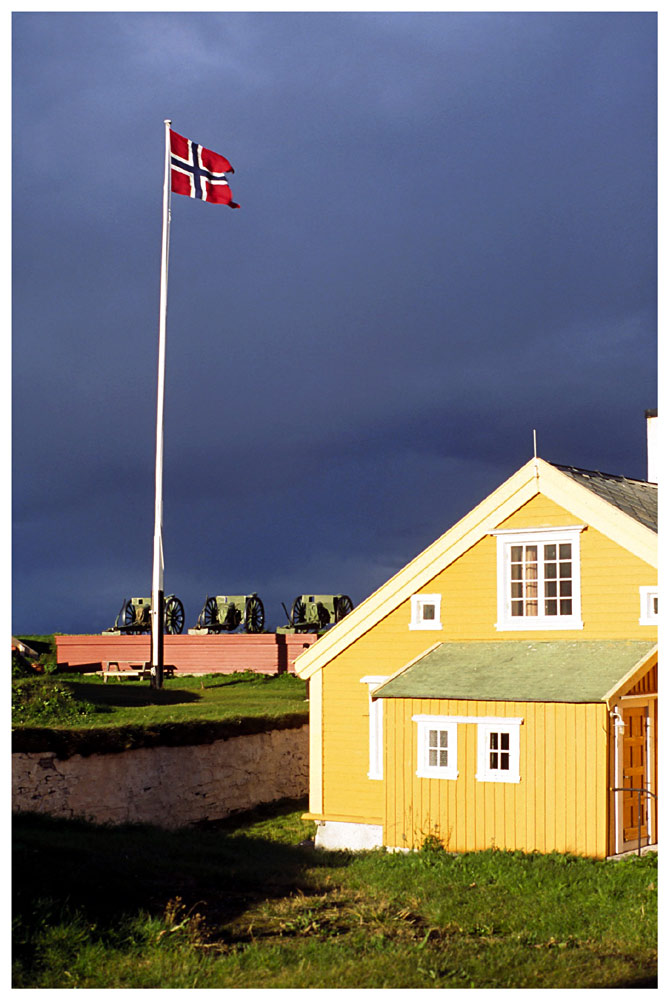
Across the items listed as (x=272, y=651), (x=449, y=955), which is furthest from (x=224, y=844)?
(x=272, y=651)

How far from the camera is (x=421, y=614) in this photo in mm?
21344

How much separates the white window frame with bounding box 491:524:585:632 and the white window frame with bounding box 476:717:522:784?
9.06 feet

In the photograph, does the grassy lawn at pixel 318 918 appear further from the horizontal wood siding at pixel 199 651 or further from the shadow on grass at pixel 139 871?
the horizontal wood siding at pixel 199 651

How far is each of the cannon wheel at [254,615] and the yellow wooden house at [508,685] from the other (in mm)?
27355

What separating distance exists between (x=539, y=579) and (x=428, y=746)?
385 cm

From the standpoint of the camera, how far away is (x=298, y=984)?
34.7 feet

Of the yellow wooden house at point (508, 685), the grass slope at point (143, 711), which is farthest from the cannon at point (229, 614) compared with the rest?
the yellow wooden house at point (508, 685)

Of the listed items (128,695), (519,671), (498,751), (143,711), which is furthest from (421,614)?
(128,695)

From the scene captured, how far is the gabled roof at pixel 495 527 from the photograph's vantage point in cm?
1905

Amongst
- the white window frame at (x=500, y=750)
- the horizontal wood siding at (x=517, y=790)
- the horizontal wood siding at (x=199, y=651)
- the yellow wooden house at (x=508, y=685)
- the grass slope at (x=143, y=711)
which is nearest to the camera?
→ the horizontal wood siding at (x=517, y=790)

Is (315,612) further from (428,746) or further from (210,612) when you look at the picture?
(428,746)

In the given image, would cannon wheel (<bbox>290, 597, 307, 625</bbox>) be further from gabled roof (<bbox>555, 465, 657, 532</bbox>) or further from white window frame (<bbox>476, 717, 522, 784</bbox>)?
white window frame (<bbox>476, 717, 522, 784</bbox>)

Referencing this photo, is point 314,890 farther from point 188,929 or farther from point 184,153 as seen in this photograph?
point 184,153
